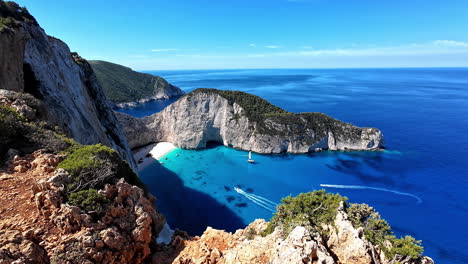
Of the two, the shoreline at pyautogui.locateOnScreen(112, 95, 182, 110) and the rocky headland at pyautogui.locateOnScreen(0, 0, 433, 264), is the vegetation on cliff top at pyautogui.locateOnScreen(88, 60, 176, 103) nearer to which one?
the shoreline at pyautogui.locateOnScreen(112, 95, 182, 110)

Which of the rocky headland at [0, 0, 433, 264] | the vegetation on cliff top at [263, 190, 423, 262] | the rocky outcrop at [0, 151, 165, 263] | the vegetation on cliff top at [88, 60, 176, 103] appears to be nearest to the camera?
the rocky outcrop at [0, 151, 165, 263]

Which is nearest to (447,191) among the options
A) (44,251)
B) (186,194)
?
(186,194)

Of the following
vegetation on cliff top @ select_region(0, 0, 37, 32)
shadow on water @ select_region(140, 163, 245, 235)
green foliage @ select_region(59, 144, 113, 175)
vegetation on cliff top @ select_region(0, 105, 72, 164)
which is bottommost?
shadow on water @ select_region(140, 163, 245, 235)

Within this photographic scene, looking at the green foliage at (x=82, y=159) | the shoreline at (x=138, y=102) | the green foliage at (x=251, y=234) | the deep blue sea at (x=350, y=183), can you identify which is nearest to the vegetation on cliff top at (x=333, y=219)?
the green foliage at (x=251, y=234)

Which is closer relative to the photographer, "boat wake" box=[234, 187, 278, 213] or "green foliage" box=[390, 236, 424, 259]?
"green foliage" box=[390, 236, 424, 259]

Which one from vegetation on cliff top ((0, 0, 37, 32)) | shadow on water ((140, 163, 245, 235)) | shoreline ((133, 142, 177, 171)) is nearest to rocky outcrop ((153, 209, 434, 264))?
shadow on water ((140, 163, 245, 235))

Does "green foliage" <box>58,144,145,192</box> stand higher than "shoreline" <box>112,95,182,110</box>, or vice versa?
"green foliage" <box>58,144,145,192</box>

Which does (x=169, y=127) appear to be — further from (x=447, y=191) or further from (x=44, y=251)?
(x=447, y=191)
